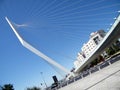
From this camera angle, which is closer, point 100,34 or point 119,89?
point 119,89

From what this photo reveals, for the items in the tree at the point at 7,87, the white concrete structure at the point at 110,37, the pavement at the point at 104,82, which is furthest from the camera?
the tree at the point at 7,87

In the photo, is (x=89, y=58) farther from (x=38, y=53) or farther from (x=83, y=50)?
(x=83, y=50)

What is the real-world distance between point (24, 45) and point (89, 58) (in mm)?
17718

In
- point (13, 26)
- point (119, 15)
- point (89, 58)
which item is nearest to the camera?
point (119, 15)

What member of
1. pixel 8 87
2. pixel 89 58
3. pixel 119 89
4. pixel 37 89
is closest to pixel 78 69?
pixel 89 58

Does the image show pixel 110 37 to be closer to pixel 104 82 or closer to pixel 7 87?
pixel 104 82

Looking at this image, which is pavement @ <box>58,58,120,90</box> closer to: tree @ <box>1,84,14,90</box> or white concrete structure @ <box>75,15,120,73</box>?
white concrete structure @ <box>75,15,120,73</box>

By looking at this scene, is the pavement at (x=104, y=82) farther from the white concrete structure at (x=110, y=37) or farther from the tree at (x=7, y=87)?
the tree at (x=7, y=87)

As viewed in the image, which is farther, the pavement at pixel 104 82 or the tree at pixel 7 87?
the tree at pixel 7 87

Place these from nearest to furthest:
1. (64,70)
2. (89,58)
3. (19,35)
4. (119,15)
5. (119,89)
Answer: (119,89), (119,15), (64,70), (19,35), (89,58)

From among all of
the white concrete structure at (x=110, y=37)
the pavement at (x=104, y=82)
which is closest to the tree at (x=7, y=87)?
the white concrete structure at (x=110, y=37)

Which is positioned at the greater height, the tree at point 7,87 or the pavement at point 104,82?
the tree at point 7,87

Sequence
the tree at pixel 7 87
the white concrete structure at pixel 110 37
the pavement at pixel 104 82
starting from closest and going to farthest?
the pavement at pixel 104 82, the white concrete structure at pixel 110 37, the tree at pixel 7 87

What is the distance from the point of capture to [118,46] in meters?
96.5
